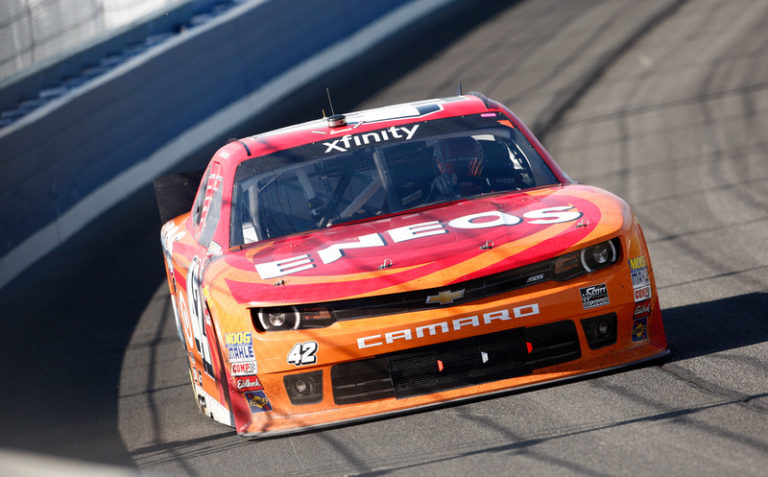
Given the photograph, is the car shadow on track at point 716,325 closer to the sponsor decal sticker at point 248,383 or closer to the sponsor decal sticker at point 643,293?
the sponsor decal sticker at point 643,293

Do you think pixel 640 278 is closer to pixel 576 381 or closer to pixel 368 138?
pixel 576 381

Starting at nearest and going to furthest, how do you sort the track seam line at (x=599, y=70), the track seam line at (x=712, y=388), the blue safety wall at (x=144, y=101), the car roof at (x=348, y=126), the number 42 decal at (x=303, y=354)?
the track seam line at (x=712, y=388) → the number 42 decal at (x=303, y=354) → the car roof at (x=348, y=126) → the blue safety wall at (x=144, y=101) → the track seam line at (x=599, y=70)

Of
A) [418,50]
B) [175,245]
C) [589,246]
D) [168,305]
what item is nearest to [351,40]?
[418,50]

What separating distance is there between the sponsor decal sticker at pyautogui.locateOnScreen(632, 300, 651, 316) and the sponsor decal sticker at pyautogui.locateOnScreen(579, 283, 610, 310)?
177 millimetres

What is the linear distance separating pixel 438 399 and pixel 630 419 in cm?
87

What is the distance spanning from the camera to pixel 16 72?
13844 millimetres

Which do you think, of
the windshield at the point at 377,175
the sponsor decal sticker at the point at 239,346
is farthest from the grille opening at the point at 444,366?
the windshield at the point at 377,175

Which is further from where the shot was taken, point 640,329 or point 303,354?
point 640,329

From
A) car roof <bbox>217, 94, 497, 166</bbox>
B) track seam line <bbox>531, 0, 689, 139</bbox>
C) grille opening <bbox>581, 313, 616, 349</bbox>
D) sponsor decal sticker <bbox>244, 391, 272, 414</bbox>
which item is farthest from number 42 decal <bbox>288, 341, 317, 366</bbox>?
track seam line <bbox>531, 0, 689, 139</bbox>

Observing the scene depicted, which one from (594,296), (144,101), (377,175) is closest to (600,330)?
(594,296)

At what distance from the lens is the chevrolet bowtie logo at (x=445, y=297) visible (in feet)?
15.7

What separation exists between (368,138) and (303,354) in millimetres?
1722

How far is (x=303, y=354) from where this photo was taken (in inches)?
188

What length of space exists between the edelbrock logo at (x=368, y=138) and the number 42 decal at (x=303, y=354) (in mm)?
1581
